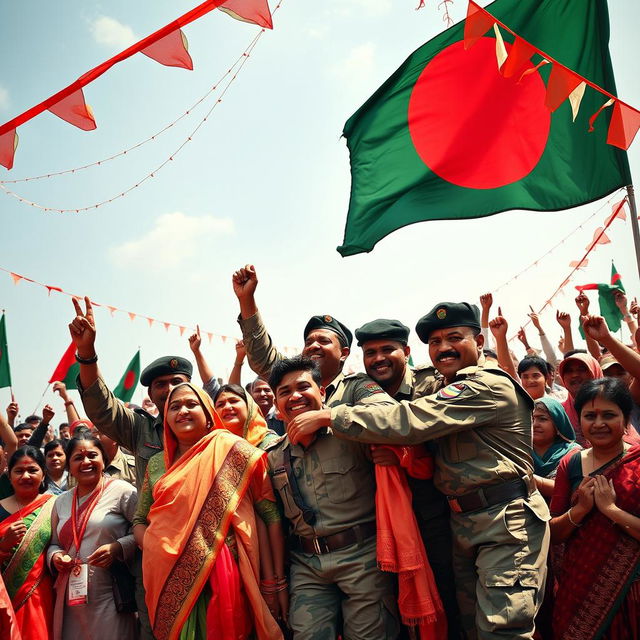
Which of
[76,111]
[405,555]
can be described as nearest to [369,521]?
[405,555]

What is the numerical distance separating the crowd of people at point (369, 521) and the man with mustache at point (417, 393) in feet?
0.03

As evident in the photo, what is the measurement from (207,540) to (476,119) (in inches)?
147

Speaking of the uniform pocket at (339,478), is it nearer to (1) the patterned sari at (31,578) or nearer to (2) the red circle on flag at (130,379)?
(1) the patterned sari at (31,578)

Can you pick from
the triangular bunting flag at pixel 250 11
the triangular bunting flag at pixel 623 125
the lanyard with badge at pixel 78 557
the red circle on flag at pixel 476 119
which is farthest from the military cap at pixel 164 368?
the triangular bunting flag at pixel 623 125

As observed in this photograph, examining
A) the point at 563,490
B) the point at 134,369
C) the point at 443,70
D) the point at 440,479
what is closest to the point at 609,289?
the point at 443,70

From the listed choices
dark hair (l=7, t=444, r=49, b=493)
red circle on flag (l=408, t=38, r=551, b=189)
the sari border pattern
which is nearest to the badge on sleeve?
the sari border pattern

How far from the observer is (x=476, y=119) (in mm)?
4508

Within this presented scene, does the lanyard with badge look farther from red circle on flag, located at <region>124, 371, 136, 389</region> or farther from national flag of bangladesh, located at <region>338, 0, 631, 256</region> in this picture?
red circle on flag, located at <region>124, 371, 136, 389</region>

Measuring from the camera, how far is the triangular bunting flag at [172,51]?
357 centimetres

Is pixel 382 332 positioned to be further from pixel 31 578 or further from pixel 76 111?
pixel 31 578

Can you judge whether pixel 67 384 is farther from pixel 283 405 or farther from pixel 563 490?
pixel 563 490

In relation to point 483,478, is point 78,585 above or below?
below

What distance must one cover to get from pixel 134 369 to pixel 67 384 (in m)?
1.87

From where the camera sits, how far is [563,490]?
3.30 metres
